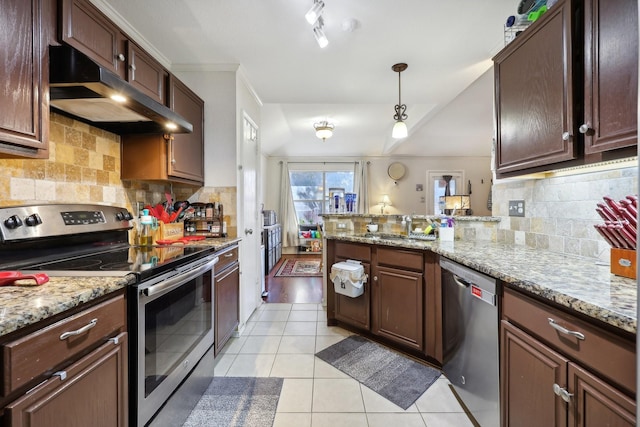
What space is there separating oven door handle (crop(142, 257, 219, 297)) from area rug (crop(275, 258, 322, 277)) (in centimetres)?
296

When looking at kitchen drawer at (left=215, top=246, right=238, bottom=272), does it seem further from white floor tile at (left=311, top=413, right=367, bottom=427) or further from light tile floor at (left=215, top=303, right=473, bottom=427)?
white floor tile at (left=311, top=413, right=367, bottom=427)

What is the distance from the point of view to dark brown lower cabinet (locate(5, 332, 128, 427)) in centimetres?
69

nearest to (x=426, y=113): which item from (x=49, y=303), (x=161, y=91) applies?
(x=161, y=91)

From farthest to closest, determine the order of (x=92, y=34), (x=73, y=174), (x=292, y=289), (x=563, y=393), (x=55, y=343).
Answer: (x=292, y=289) → (x=73, y=174) → (x=92, y=34) → (x=563, y=393) → (x=55, y=343)

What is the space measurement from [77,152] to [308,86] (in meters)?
2.03

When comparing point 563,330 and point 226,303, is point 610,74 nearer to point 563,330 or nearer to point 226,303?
point 563,330

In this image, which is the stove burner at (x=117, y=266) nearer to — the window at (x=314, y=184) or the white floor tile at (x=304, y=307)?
the white floor tile at (x=304, y=307)

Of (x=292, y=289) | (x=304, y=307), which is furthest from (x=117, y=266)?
(x=292, y=289)

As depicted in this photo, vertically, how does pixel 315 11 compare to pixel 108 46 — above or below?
above

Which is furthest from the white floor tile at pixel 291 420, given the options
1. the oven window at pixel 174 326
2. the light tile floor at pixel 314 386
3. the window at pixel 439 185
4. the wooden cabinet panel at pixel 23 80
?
the window at pixel 439 185

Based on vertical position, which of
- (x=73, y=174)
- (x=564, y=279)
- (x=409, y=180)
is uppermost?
(x=409, y=180)

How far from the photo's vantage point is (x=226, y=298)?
2078 millimetres

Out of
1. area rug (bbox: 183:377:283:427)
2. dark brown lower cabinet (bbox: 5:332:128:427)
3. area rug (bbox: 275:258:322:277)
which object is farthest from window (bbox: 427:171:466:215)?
dark brown lower cabinet (bbox: 5:332:128:427)

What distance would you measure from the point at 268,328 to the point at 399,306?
4.15 ft
